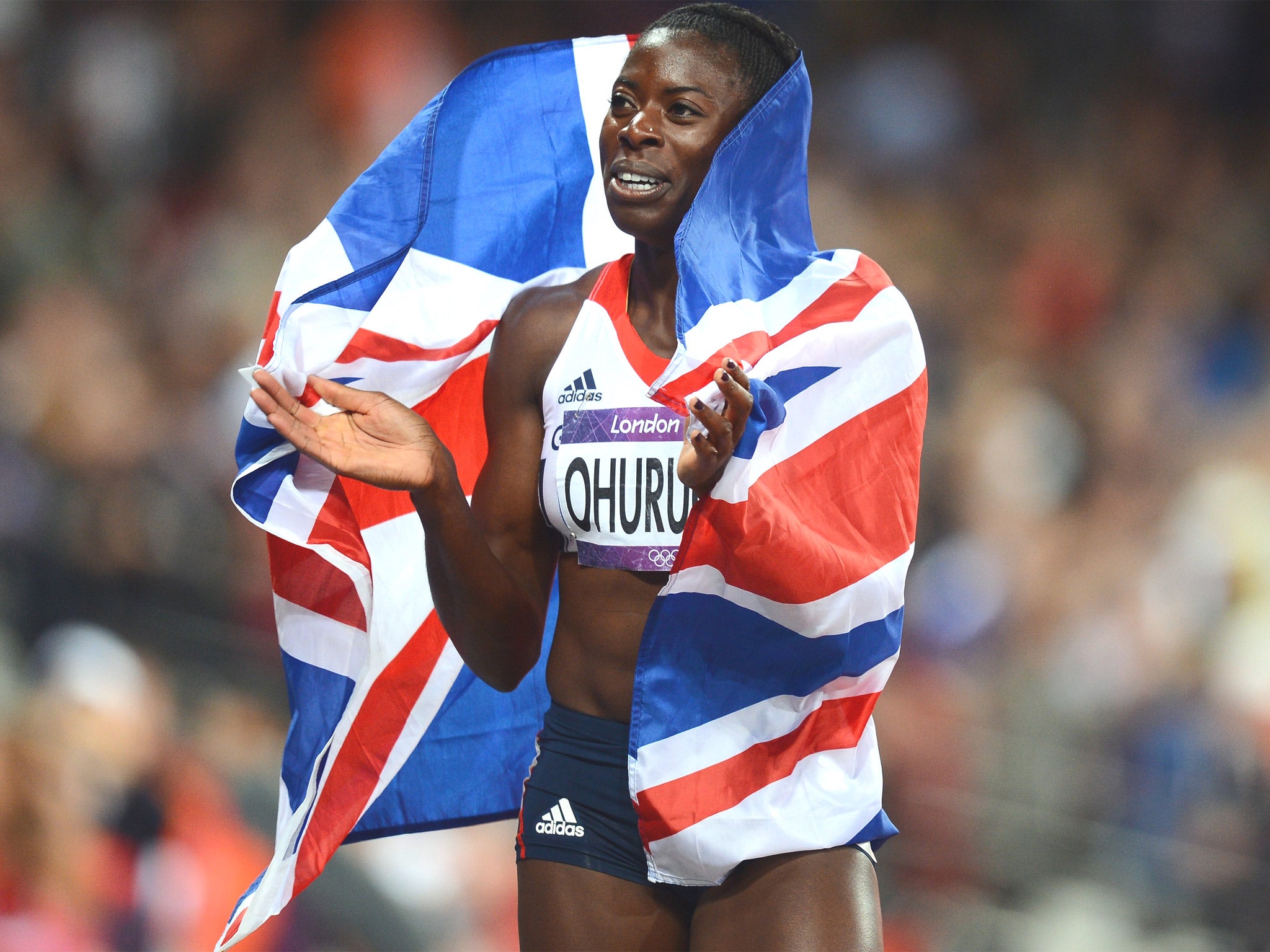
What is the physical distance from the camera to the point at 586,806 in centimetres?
226

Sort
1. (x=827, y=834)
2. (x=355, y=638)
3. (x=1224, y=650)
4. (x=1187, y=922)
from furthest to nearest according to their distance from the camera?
(x=1224, y=650) < (x=1187, y=922) < (x=355, y=638) < (x=827, y=834)

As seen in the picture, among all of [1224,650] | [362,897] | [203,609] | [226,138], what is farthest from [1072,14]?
[362,897]

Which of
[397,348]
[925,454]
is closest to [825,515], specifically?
[397,348]

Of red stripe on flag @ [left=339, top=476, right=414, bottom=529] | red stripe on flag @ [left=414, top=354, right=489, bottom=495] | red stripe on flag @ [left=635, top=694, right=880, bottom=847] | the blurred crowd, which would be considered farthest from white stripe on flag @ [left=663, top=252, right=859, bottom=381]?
the blurred crowd

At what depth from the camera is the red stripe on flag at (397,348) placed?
2.56m

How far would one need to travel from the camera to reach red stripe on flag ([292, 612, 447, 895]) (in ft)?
8.29

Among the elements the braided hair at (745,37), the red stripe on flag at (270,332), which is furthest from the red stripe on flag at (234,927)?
the braided hair at (745,37)

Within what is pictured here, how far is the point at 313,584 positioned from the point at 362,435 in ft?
1.40

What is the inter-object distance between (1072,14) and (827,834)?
21.5 feet

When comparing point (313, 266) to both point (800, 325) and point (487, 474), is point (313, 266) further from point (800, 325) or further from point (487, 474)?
point (800, 325)

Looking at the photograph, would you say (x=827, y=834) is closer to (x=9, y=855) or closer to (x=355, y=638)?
(x=355, y=638)

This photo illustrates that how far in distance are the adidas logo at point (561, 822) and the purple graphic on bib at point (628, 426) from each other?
556mm

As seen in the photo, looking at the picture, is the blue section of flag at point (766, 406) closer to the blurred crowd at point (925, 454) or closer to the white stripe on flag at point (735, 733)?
the white stripe on flag at point (735, 733)

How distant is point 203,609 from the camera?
5.92 m
